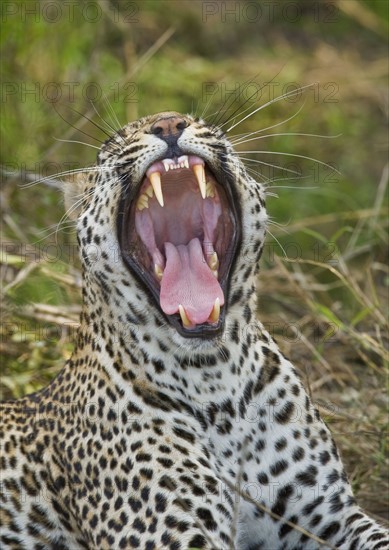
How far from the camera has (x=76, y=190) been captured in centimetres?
589

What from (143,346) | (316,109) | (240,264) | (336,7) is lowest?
(143,346)

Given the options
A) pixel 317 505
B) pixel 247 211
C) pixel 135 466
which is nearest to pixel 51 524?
pixel 135 466

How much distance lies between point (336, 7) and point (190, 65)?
2099 millimetres

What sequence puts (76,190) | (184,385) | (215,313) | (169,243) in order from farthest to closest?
(76,190) < (169,243) < (184,385) < (215,313)

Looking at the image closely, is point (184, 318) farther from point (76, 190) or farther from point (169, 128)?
point (76, 190)

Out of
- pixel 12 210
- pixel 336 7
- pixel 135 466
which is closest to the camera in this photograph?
pixel 135 466

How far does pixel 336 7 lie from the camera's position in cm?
1348

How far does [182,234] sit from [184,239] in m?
0.02

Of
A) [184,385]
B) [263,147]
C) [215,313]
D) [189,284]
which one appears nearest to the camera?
[215,313]

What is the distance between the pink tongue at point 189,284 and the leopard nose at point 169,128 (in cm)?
56

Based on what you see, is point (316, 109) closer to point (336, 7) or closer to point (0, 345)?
point (336, 7)

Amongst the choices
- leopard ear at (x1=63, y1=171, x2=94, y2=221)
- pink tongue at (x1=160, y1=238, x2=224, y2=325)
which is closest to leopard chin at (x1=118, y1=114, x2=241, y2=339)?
pink tongue at (x1=160, y1=238, x2=224, y2=325)

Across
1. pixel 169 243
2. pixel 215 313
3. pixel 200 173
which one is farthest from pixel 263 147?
pixel 215 313

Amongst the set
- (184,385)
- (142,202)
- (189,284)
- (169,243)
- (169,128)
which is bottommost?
(184,385)
